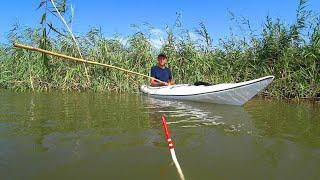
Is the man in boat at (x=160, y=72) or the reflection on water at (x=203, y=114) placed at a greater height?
the man in boat at (x=160, y=72)

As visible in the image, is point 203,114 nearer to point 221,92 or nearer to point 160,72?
point 221,92

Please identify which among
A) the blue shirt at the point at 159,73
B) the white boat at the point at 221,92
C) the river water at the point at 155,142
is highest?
the blue shirt at the point at 159,73

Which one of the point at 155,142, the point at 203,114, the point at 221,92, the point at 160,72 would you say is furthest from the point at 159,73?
the point at 155,142

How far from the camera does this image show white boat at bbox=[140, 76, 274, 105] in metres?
9.89

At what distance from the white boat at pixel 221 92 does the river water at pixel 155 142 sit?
409 millimetres

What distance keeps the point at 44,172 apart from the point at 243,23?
9895mm

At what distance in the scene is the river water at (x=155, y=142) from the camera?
461 centimetres

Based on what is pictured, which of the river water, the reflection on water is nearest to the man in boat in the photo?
the reflection on water

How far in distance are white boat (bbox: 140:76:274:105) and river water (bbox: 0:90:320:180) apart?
41 cm

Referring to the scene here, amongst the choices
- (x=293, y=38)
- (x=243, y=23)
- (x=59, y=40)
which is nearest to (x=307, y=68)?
(x=293, y=38)

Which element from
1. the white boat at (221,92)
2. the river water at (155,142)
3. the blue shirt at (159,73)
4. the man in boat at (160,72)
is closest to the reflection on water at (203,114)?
the river water at (155,142)

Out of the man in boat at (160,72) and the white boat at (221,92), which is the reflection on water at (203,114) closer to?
the white boat at (221,92)

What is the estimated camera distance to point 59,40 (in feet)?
52.0

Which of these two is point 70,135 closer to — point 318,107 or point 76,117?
point 76,117
